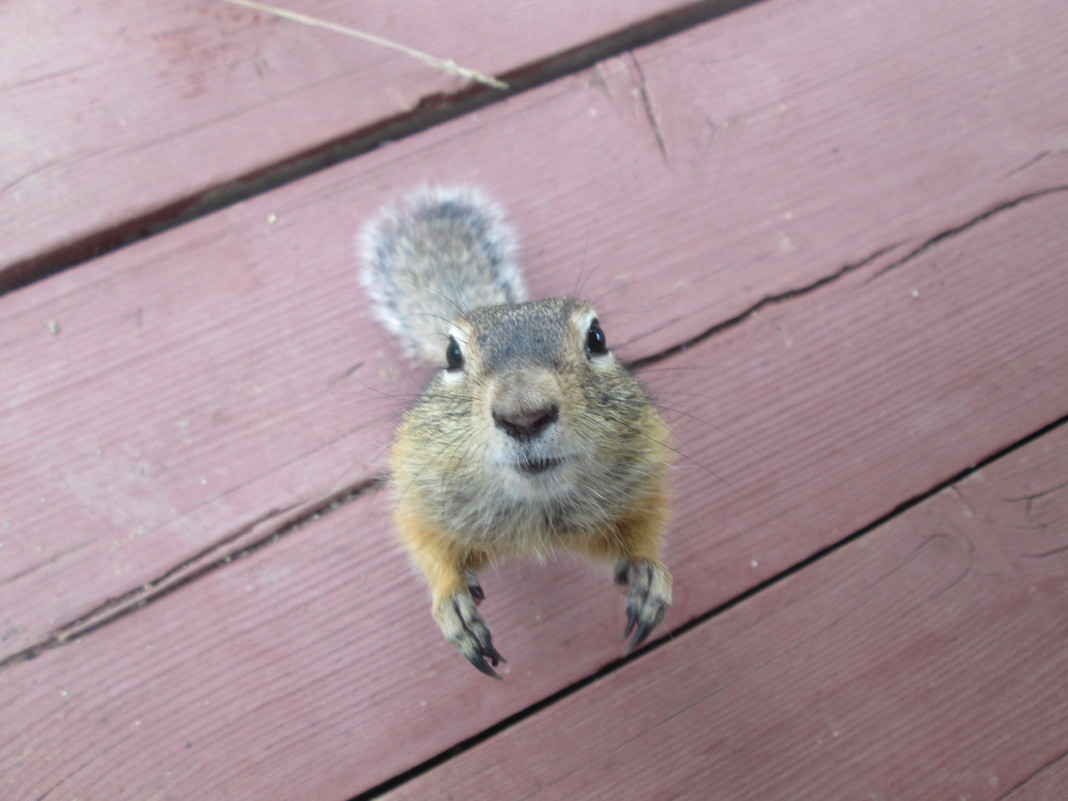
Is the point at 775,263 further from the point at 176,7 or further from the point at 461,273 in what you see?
the point at 176,7

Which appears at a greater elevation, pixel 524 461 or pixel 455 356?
pixel 455 356

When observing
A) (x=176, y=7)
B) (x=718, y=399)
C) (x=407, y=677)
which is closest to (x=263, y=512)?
(x=407, y=677)

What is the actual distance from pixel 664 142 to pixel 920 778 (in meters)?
1.67

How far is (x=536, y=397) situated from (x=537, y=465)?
0.53 feet

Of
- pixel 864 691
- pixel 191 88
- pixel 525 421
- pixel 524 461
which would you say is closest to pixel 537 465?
pixel 524 461

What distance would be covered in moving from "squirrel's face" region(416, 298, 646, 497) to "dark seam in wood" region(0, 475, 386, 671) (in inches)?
16.2

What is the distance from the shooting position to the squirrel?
3.63ft

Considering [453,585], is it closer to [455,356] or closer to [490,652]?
[490,652]

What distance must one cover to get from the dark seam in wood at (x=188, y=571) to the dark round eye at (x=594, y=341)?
64 cm

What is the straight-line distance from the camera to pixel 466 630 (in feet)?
4.23

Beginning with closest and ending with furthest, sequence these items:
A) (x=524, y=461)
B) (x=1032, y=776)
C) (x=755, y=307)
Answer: (x=524, y=461), (x=1032, y=776), (x=755, y=307)

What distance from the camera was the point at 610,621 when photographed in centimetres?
154

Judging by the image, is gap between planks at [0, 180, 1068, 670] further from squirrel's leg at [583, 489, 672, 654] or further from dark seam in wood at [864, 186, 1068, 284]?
squirrel's leg at [583, 489, 672, 654]

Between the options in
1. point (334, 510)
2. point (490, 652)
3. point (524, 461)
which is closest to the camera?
point (524, 461)
